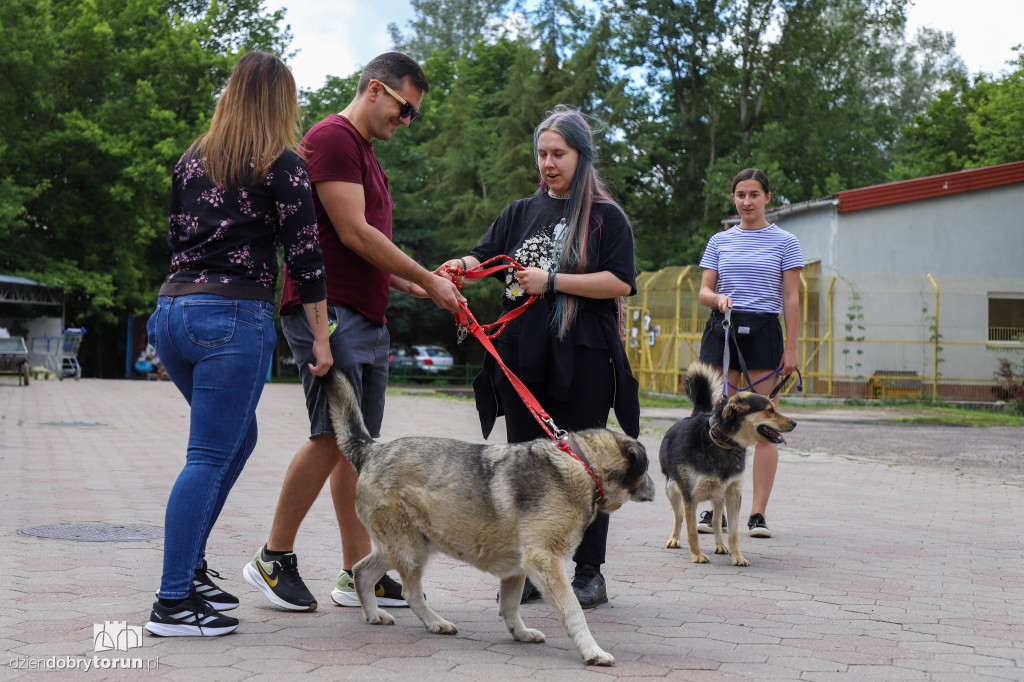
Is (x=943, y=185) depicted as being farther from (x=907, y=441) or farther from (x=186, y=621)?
(x=186, y=621)

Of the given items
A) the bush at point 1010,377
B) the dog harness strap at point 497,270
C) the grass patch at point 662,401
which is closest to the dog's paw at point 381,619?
the dog harness strap at point 497,270

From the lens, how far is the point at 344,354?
425 cm

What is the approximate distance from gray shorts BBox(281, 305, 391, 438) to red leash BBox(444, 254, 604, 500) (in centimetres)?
41

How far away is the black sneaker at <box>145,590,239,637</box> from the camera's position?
12.3 feet

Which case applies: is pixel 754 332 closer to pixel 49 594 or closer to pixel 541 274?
pixel 541 274

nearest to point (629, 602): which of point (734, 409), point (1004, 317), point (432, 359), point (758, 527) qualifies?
point (734, 409)

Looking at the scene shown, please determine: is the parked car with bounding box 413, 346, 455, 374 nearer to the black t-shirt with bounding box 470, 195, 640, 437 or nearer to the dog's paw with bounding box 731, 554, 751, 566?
the dog's paw with bounding box 731, 554, 751, 566

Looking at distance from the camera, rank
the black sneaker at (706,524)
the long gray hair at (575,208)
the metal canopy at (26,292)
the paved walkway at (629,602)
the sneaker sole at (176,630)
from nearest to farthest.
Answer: the paved walkway at (629,602) → the sneaker sole at (176,630) → the long gray hair at (575,208) → the black sneaker at (706,524) → the metal canopy at (26,292)

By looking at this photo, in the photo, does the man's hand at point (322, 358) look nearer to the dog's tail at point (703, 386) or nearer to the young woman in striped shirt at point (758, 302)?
the dog's tail at point (703, 386)

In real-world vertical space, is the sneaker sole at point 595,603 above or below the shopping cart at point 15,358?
below

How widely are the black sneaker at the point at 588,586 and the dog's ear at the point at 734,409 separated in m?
1.54

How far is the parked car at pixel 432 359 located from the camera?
120 feet

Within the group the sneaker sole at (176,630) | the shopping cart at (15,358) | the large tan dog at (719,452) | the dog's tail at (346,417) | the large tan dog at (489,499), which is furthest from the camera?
the shopping cart at (15,358)

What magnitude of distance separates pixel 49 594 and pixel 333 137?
2.34 m
